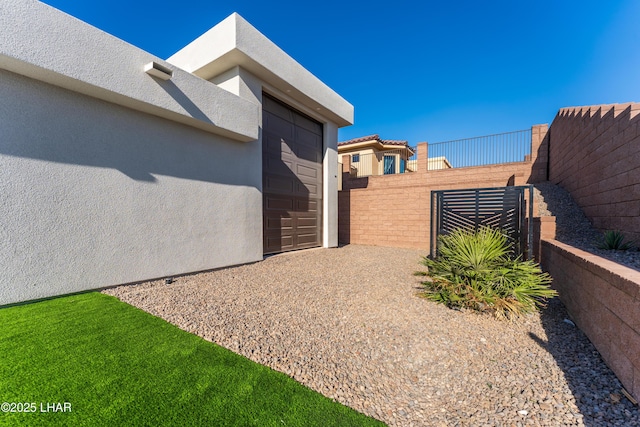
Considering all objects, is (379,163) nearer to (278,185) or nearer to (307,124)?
(307,124)

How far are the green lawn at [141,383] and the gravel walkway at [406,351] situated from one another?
0.20 meters

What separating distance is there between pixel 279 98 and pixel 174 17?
14.1 ft

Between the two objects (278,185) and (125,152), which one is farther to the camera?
(278,185)

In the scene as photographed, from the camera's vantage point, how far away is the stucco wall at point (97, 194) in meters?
3.78

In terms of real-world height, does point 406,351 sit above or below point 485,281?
below

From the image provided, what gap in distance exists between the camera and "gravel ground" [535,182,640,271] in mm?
3512

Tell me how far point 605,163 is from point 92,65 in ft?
31.3

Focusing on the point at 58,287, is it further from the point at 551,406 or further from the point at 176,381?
the point at 551,406

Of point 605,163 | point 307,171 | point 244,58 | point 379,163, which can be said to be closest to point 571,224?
point 605,163

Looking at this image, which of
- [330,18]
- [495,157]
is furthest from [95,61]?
[495,157]

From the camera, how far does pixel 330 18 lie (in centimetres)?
1095

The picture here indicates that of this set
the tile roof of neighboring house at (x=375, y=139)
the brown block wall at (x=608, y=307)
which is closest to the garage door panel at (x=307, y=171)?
the brown block wall at (x=608, y=307)

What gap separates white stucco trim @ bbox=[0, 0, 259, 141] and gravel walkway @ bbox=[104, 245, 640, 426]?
349 centimetres

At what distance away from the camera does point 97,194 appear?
4469 mm
